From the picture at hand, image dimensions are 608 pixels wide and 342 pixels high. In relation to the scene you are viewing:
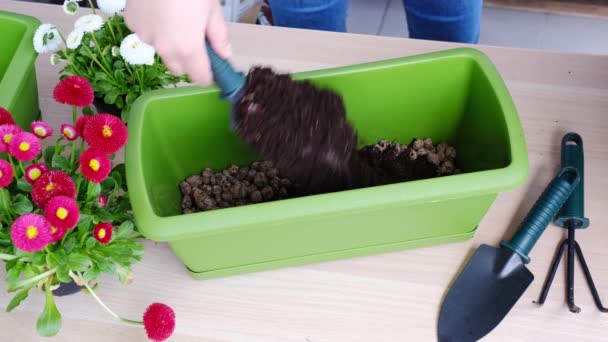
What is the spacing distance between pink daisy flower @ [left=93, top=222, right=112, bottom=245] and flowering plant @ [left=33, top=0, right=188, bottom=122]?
0.61 feet

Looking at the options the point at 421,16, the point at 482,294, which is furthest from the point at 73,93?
the point at 421,16

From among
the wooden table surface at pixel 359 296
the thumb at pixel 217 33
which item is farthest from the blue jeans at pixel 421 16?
the thumb at pixel 217 33

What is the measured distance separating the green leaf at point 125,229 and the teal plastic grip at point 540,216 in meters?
0.35

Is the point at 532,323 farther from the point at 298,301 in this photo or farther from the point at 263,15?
the point at 263,15

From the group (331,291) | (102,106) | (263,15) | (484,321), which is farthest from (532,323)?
(263,15)

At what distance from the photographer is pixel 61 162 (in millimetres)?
512

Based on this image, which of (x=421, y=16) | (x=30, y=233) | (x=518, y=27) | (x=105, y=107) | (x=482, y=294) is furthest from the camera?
(x=518, y=27)

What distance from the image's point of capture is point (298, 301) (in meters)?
0.55

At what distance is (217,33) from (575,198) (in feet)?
1.26

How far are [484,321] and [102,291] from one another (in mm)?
358

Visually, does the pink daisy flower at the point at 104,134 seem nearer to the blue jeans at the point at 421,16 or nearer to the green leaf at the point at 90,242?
the green leaf at the point at 90,242

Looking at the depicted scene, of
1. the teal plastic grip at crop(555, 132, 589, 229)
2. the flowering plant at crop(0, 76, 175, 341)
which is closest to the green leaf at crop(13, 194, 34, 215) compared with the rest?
the flowering plant at crop(0, 76, 175, 341)

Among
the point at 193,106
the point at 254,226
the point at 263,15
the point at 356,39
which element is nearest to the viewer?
the point at 254,226

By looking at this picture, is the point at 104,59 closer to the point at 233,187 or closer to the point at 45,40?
the point at 45,40
